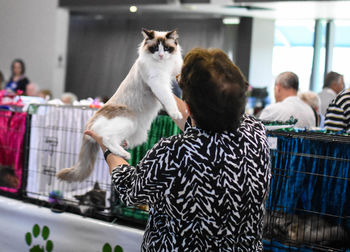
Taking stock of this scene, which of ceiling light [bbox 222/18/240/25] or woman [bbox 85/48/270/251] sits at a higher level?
ceiling light [bbox 222/18/240/25]

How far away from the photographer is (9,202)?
2.96 meters

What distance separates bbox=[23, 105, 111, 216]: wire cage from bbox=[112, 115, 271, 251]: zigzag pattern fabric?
4.49ft

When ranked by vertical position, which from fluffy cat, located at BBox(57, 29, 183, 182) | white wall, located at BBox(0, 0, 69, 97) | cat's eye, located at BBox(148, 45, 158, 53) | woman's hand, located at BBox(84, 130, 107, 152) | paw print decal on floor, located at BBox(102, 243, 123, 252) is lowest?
paw print decal on floor, located at BBox(102, 243, 123, 252)

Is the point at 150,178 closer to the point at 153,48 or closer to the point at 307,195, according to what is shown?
the point at 153,48

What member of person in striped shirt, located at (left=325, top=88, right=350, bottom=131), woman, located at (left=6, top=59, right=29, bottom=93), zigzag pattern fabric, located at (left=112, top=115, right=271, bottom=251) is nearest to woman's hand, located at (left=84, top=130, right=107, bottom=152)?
zigzag pattern fabric, located at (left=112, top=115, right=271, bottom=251)

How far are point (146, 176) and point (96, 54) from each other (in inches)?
274

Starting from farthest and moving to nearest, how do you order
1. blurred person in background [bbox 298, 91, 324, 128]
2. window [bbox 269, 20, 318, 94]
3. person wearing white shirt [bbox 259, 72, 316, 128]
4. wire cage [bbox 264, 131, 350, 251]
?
window [bbox 269, 20, 318, 94]
blurred person in background [bbox 298, 91, 324, 128]
person wearing white shirt [bbox 259, 72, 316, 128]
wire cage [bbox 264, 131, 350, 251]

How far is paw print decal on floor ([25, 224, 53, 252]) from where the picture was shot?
2.70 m

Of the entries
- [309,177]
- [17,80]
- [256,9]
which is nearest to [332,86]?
[309,177]

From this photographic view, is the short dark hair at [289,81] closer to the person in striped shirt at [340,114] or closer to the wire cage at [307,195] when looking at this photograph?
the person in striped shirt at [340,114]

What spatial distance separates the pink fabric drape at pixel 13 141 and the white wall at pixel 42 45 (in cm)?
478

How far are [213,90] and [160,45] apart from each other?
0.38 meters

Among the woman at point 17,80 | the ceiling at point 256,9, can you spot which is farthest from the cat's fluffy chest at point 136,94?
the ceiling at point 256,9

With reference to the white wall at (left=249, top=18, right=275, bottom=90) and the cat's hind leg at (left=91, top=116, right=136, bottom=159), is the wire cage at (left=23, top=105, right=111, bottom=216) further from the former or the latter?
the white wall at (left=249, top=18, right=275, bottom=90)
